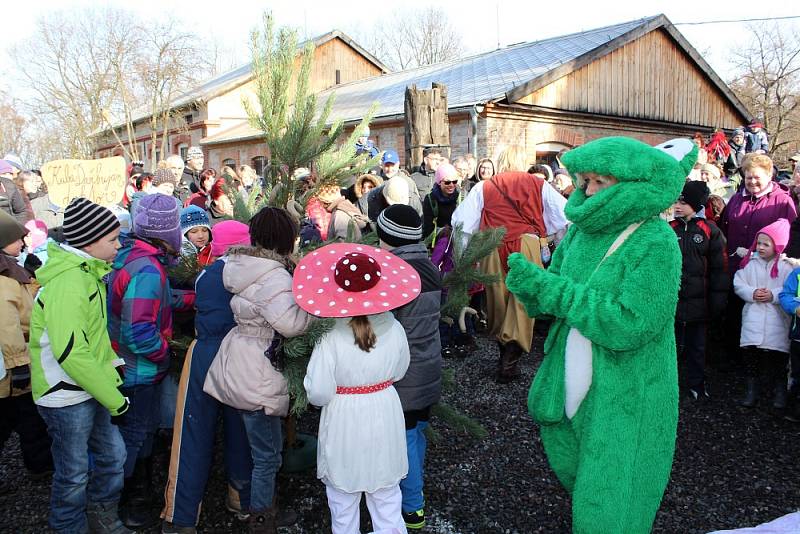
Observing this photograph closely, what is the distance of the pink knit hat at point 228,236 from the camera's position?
302 cm

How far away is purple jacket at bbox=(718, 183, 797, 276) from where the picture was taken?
5.26m

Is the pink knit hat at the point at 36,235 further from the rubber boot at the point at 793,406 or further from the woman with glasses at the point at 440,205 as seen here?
the rubber boot at the point at 793,406

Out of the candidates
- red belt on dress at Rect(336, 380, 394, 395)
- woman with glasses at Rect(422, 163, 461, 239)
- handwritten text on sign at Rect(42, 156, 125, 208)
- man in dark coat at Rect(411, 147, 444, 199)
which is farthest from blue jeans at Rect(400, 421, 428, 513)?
man in dark coat at Rect(411, 147, 444, 199)

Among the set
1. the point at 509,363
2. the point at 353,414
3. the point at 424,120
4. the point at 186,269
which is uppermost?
the point at 424,120

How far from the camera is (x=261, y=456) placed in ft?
9.60

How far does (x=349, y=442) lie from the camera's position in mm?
2516

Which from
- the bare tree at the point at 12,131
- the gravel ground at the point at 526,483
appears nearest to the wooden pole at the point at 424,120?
the gravel ground at the point at 526,483

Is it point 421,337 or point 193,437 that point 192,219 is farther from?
point 421,337

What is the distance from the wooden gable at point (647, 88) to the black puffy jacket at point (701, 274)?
10298 mm

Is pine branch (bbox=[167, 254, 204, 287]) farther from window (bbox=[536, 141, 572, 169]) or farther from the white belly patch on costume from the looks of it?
window (bbox=[536, 141, 572, 169])

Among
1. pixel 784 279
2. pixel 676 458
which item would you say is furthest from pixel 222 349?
pixel 784 279

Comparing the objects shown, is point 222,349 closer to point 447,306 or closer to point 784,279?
point 447,306

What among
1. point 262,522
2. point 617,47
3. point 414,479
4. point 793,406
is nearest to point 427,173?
point 793,406

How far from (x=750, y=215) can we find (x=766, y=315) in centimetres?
122
